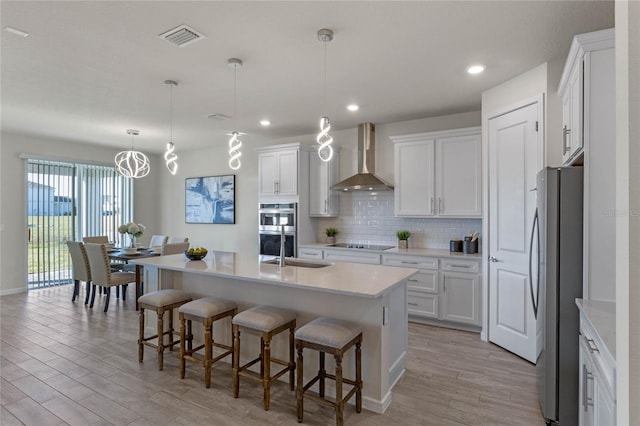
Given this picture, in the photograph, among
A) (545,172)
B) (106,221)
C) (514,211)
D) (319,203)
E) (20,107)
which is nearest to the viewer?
(545,172)

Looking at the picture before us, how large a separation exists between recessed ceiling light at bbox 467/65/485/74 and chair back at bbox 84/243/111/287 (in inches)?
198

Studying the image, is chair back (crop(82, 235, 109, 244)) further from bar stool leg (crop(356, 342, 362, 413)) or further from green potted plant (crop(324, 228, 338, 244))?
bar stool leg (crop(356, 342, 362, 413))

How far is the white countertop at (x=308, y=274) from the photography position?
2.34 metres

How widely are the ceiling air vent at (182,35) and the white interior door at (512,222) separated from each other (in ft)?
9.88

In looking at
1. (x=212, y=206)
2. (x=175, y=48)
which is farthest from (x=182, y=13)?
(x=212, y=206)

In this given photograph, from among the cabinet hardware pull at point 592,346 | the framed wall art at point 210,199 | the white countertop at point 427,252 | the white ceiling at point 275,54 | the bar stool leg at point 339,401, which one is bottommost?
the bar stool leg at point 339,401

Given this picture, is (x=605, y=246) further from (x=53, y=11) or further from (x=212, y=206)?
(x=212, y=206)

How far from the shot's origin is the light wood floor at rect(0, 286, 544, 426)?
2398mm

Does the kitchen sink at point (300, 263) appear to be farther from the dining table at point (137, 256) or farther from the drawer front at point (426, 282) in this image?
the dining table at point (137, 256)

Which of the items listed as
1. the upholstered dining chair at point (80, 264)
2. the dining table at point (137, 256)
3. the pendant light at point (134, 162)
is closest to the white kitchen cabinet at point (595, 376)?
the pendant light at point (134, 162)

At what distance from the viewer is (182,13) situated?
2.37 metres

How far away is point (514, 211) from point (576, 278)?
145 cm

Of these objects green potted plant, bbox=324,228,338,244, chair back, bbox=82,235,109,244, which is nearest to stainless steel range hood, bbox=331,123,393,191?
green potted plant, bbox=324,228,338,244

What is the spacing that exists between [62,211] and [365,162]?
5.66 m
